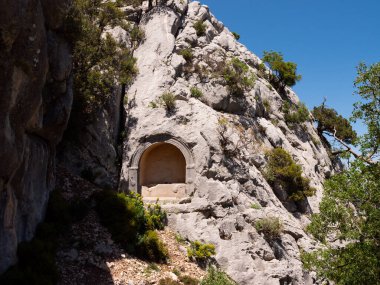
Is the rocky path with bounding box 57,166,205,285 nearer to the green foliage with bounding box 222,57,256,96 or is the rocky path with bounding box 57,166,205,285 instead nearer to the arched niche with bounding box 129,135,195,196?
the arched niche with bounding box 129,135,195,196

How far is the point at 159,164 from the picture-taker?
22.0 metres

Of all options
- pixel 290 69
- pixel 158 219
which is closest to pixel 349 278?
pixel 158 219

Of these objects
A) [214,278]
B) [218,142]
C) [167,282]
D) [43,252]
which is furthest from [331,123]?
[43,252]

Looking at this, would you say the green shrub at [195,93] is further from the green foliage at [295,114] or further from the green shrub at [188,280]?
the green shrub at [188,280]

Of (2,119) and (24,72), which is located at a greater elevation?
(24,72)

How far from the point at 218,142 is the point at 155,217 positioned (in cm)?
560

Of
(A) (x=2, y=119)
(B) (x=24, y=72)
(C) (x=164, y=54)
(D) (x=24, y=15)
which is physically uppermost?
(C) (x=164, y=54)

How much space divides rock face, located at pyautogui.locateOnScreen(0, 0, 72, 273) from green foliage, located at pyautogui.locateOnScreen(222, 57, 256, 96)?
11.7m

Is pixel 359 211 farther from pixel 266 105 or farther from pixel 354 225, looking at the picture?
pixel 266 105

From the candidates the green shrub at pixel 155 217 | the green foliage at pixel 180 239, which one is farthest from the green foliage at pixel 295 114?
the green foliage at pixel 180 239

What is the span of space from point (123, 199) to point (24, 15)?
8.75 metres

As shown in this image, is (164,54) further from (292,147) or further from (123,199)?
(123,199)

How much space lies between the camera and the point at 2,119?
9250 mm

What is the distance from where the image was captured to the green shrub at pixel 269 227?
60.9 feet
